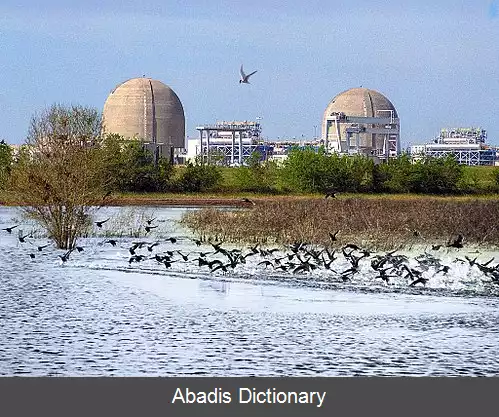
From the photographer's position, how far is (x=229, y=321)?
1035 centimetres

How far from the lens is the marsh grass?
57.9ft

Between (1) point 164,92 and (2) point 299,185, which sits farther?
(1) point 164,92

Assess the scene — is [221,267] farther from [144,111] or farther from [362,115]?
[362,115]

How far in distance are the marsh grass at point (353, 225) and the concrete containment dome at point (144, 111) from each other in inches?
2428

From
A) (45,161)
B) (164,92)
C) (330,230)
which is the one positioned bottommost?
(330,230)

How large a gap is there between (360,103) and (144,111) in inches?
713

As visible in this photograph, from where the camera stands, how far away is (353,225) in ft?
61.9

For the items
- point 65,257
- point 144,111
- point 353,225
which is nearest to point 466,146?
point 144,111

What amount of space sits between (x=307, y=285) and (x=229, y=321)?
277cm
